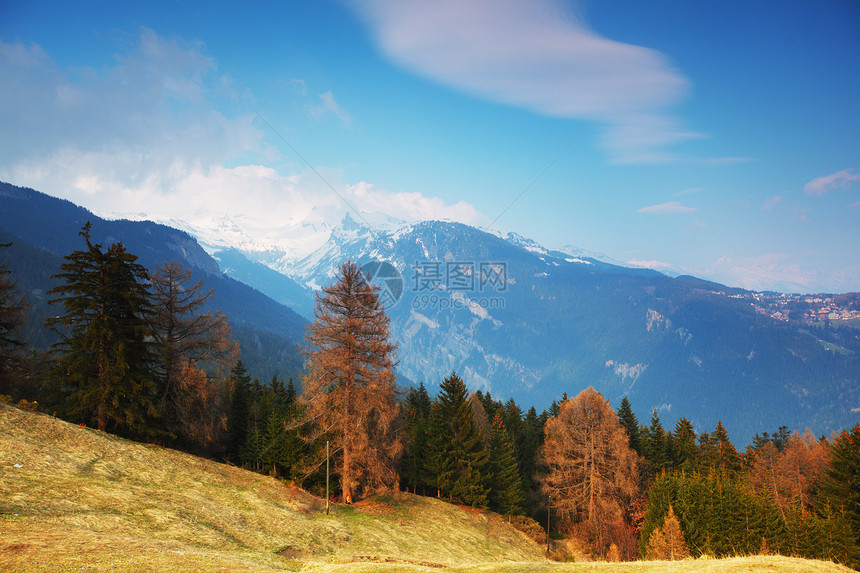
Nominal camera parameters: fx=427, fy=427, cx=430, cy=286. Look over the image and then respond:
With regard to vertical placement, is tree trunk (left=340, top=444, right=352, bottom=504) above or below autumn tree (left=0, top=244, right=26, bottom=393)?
below

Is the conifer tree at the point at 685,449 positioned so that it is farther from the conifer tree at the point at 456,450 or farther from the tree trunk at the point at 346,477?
the tree trunk at the point at 346,477

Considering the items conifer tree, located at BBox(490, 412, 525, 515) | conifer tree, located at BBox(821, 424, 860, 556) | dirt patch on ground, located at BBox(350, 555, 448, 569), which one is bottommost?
conifer tree, located at BBox(490, 412, 525, 515)

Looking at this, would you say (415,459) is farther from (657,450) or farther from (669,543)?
(657,450)

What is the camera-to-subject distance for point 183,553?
647 inches

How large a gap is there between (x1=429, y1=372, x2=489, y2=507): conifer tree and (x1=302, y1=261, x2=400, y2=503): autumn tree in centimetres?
1257

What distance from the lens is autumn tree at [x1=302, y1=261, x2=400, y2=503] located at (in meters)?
31.8

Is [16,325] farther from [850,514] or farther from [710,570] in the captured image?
[850,514]

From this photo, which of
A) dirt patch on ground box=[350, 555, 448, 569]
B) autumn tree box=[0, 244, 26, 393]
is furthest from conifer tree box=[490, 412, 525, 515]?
autumn tree box=[0, 244, 26, 393]

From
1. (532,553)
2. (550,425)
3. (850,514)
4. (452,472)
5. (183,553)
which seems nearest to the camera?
(183,553)

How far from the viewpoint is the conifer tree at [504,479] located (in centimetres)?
4800

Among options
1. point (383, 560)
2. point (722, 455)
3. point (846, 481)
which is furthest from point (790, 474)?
point (383, 560)

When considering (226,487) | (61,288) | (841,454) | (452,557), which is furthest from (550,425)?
(61,288)

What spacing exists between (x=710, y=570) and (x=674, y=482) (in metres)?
32.2

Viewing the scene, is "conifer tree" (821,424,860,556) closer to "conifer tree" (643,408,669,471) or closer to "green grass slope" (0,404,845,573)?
"conifer tree" (643,408,669,471)
